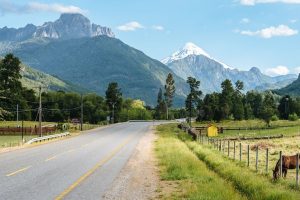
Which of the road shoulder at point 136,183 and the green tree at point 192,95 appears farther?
the green tree at point 192,95

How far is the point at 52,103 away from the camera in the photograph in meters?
→ 172

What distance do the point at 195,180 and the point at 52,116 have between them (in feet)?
482

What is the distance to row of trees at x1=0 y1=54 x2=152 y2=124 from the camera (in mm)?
130125

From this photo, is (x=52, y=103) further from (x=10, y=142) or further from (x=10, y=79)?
(x=10, y=142)

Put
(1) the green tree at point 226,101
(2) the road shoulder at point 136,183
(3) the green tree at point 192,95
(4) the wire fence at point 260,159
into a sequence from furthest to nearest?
1. (3) the green tree at point 192,95
2. (1) the green tree at point 226,101
3. (4) the wire fence at point 260,159
4. (2) the road shoulder at point 136,183

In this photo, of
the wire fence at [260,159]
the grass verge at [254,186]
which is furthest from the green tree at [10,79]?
the grass verge at [254,186]

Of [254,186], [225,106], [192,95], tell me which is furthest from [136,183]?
[192,95]

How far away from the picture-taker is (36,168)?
25.5 m

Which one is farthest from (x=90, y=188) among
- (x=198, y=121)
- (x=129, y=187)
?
(x=198, y=121)

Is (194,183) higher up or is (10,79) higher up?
(10,79)

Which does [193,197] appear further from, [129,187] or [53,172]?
[53,172]

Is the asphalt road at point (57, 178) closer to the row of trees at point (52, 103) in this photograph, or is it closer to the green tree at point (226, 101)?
the row of trees at point (52, 103)

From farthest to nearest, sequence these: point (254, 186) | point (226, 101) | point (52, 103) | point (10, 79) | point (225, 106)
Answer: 1. point (52, 103)
2. point (226, 101)
3. point (225, 106)
4. point (10, 79)
5. point (254, 186)

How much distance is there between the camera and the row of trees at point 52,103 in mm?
130125
